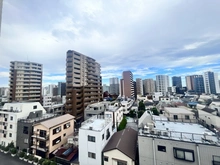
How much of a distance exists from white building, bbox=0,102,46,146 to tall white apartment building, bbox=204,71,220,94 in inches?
2810

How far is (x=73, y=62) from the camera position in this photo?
25.6m

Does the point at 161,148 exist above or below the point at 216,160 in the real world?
above

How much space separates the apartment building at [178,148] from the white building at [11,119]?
15.0 meters

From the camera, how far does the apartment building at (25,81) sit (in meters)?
28.2

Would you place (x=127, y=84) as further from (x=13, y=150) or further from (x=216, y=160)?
(x=216, y=160)

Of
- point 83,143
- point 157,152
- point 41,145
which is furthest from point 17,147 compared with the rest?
point 157,152

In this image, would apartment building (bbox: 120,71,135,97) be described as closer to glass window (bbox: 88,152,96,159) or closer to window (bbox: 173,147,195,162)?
glass window (bbox: 88,152,96,159)

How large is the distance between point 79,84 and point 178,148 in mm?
23124

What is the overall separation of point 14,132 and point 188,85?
259ft

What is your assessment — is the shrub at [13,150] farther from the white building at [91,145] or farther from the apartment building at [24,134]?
the white building at [91,145]

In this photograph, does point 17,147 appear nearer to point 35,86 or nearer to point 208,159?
point 208,159

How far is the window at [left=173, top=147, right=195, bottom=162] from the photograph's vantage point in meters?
6.63

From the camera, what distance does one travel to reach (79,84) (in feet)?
86.9

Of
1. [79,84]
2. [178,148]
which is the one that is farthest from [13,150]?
[79,84]
